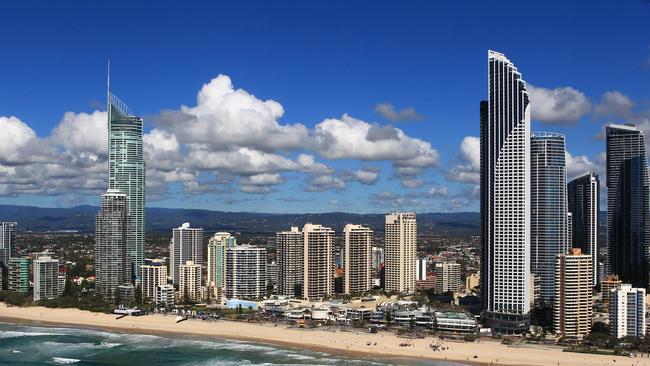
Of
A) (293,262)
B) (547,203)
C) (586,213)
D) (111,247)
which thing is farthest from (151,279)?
(586,213)

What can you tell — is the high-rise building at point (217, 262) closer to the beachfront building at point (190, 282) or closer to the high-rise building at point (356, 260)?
the beachfront building at point (190, 282)

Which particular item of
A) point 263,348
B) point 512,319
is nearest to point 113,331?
point 263,348

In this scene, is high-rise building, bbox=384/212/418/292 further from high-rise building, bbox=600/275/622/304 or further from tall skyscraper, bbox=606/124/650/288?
tall skyscraper, bbox=606/124/650/288

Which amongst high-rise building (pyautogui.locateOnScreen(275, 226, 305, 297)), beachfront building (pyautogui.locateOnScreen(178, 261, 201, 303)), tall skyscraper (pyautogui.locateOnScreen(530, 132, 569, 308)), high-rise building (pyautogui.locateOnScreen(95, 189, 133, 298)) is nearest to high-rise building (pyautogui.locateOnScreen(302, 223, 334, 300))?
high-rise building (pyautogui.locateOnScreen(275, 226, 305, 297))

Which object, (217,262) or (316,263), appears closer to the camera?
(316,263)

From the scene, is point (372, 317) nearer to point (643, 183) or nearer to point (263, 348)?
point (263, 348)

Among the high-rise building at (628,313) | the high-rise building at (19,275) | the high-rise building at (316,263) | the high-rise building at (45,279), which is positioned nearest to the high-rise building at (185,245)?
A: the high-rise building at (45,279)

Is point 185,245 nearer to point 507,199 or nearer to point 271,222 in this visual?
→ point 507,199
